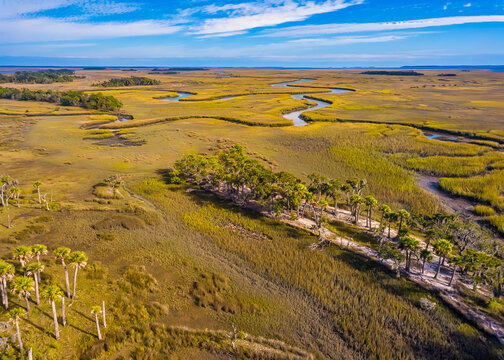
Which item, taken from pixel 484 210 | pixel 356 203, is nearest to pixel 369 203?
pixel 356 203

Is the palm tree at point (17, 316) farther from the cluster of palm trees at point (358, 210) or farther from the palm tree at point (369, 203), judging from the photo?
the palm tree at point (369, 203)

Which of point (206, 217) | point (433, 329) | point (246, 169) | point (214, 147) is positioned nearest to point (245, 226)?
point (206, 217)

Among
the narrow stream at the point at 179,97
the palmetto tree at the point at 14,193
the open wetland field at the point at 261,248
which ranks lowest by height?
the open wetland field at the point at 261,248

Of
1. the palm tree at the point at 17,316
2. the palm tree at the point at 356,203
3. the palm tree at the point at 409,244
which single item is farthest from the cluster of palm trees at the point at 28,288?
the palm tree at the point at 356,203

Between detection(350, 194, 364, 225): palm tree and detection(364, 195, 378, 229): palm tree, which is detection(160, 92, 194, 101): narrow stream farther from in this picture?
detection(364, 195, 378, 229): palm tree

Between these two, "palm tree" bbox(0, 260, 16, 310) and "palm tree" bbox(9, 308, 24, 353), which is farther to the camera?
"palm tree" bbox(0, 260, 16, 310)

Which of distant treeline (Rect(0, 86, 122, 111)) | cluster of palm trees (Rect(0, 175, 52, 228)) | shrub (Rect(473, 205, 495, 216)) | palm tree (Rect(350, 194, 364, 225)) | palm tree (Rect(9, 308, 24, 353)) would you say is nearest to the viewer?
palm tree (Rect(9, 308, 24, 353))

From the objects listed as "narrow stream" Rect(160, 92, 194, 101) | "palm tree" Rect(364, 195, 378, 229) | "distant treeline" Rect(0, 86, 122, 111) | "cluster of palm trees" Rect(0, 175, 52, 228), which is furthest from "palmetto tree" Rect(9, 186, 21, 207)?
"narrow stream" Rect(160, 92, 194, 101)

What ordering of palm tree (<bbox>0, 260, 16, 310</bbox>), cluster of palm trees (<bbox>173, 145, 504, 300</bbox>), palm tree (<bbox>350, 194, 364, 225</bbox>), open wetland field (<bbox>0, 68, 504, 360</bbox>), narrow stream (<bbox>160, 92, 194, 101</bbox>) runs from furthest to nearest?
narrow stream (<bbox>160, 92, 194, 101</bbox>) < palm tree (<bbox>350, 194, 364, 225</bbox>) < cluster of palm trees (<bbox>173, 145, 504, 300</bbox>) < open wetland field (<bbox>0, 68, 504, 360</bbox>) < palm tree (<bbox>0, 260, 16, 310</bbox>)
